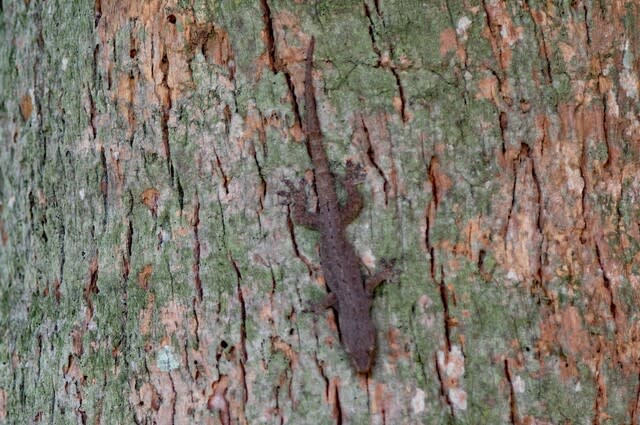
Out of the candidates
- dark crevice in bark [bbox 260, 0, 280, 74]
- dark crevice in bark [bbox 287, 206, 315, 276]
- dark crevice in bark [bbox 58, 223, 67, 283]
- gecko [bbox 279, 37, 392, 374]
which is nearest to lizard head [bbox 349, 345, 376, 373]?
gecko [bbox 279, 37, 392, 374]

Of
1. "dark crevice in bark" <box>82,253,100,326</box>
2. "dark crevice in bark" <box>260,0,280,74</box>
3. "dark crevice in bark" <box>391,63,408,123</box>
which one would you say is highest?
"dark crevice in bark" <box>260,0,280,74</box>

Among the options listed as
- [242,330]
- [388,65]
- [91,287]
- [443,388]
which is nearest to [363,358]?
[443,388]

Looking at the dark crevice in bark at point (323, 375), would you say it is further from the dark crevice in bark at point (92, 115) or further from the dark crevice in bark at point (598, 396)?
the dark crevice in bark at point (92, 115)

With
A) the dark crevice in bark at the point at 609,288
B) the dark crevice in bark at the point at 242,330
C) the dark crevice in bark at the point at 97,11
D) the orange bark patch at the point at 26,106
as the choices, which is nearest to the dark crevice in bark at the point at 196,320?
the dark crevice in bark at the point at 242,330

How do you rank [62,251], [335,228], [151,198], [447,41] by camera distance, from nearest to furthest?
[335,228]
[447,41]
[151,198]
[62,251]

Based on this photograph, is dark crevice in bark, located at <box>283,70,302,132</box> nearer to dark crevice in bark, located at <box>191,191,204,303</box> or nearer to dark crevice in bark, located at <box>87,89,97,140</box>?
dark crevice in bark, located at <box>191,191,204,303</box>

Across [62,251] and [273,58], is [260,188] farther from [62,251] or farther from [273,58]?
[62,251]
